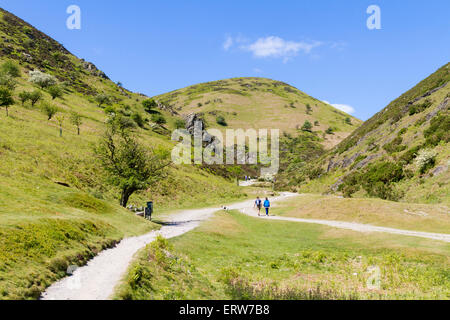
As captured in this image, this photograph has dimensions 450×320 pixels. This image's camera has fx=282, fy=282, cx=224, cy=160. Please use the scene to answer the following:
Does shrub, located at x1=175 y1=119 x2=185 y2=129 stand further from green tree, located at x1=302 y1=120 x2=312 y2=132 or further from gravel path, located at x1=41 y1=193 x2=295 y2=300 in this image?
gravel path, located at x1=41 y1=193 x2=295 y2=300

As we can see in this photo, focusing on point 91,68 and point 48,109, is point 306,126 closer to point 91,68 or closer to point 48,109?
point 91,68

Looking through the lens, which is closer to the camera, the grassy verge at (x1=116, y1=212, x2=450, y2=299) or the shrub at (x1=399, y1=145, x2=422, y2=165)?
the grassy verge at (x1=116, y1=212, x2=450, y2=299)

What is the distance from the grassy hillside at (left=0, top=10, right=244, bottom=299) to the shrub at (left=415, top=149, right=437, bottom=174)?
36.5 metres

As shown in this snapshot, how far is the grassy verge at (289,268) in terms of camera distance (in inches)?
480

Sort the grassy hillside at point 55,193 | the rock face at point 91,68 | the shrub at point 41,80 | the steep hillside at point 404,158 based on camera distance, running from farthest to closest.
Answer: the rock face at point 91,68 < the shrub at point 41,80 < the steep hillside at point 404,158 < the grassy hillside at point 55,193

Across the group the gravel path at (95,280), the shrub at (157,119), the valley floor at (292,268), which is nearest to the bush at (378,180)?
the valley floor at (292,268)

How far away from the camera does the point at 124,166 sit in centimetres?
3325

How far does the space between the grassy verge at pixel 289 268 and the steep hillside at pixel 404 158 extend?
17866 mm

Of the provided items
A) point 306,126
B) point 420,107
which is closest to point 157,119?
point 420,107

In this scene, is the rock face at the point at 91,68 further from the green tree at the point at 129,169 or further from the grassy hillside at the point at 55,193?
the green tree at the point at 129,169

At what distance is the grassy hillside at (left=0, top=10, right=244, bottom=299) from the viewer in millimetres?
11453

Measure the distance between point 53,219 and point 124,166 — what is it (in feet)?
57.6

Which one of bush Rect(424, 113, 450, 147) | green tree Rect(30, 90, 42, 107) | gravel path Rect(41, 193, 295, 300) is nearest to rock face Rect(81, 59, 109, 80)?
green tree Rect(30, 90, 42, 107)
